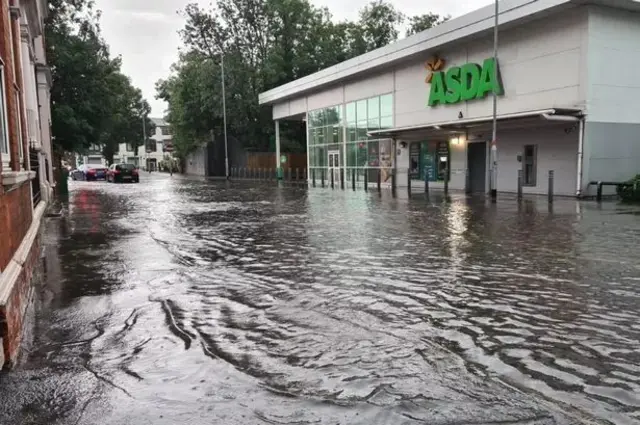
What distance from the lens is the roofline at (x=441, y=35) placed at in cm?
1966

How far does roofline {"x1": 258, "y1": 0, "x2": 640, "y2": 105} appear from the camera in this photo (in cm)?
1966

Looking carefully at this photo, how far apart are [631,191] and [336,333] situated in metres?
17.6

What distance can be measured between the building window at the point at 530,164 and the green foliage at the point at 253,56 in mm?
27521

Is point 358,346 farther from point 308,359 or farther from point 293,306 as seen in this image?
point 293,306

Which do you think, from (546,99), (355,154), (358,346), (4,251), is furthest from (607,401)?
(355,154)

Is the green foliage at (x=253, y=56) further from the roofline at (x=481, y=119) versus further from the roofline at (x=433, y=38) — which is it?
the roofline at (x=481, y=119)

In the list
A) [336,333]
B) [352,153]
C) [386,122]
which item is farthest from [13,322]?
[352,153]

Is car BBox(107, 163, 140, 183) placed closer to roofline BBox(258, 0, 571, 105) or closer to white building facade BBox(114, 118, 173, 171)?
roofline BBox(258, 0, 571, 105)

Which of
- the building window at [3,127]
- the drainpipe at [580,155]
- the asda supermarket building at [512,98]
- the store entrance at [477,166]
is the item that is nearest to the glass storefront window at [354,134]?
the asda supermarket building at [512,98]

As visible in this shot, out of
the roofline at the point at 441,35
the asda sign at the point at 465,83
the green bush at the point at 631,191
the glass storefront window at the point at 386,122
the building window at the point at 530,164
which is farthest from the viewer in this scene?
the glass storefront window at the point at 386,122

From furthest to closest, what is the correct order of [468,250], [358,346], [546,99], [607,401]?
[546,99] < [468,250] < [358,346] < [607,401]

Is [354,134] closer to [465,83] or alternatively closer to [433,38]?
[433,38]

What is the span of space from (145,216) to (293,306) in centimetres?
1146

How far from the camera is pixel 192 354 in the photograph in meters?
4.64
